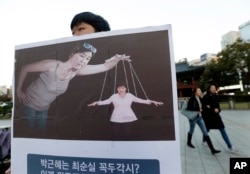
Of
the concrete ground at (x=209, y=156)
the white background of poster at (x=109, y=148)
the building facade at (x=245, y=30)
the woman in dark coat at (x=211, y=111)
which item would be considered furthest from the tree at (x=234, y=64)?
the building facade at (x=245, y=30)

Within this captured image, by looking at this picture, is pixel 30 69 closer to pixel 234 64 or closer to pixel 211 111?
pixel 211 111

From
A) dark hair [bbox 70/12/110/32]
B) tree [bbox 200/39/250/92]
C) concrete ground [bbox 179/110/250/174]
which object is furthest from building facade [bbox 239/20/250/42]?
dark hair [bbox 70/12/110/32]

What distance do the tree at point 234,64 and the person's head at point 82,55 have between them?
74.9 ft

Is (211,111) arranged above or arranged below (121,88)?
below

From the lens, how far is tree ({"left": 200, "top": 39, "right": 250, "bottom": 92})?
22047mm

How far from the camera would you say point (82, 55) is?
148cm

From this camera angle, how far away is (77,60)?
1492 mm

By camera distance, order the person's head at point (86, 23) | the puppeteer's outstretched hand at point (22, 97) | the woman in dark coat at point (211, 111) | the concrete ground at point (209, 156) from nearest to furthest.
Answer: the puppeteer's outstretched hand at point (22, 97)
the person's head at point (86, 23)
the concrete ground at point (209, 156)
the woman in dark coat at point (211, 111)

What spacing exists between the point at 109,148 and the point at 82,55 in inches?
20.9

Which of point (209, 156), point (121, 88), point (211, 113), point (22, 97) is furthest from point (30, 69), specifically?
point (211, 113)

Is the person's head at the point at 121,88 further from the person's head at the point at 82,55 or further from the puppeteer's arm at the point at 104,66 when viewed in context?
the person's head at the point at 82,55

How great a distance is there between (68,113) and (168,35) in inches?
27.1

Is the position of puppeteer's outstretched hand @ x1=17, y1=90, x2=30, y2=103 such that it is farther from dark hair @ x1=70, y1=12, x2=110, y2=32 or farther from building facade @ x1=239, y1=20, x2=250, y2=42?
building facade @ x1=239, y1=20, x2=250, y2=42

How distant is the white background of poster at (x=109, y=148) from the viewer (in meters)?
1.31
